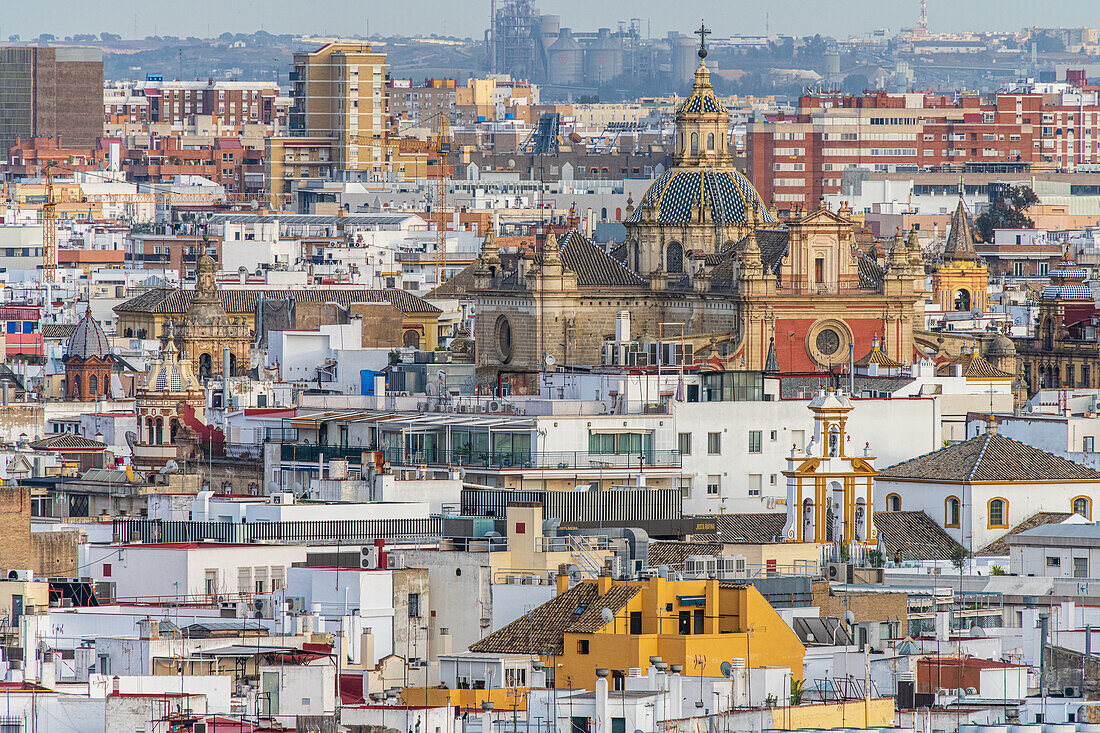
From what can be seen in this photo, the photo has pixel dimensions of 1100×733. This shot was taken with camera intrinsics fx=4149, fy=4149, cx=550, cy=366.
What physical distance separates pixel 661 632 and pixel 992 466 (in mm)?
24424

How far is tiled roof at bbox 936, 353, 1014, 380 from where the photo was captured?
94.7m

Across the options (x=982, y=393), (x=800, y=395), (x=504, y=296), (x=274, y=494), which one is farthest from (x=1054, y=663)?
(x=504, y=296)

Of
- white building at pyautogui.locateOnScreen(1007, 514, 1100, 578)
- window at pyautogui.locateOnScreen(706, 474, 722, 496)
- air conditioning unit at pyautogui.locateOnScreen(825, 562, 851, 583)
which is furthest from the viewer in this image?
window at pyautogui.locateOnScreen(706, 474, 722, 496)

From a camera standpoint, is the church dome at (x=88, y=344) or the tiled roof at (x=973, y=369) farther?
the church dome at (x=88, y=344)

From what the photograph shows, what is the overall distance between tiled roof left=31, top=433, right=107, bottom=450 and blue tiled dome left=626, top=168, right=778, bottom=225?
1067 inches

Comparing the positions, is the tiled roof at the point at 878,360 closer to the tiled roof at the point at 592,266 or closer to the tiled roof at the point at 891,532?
the tiled roof at the point at 592,266

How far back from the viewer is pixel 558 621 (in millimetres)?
47812

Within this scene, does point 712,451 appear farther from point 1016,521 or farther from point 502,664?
point 502,664

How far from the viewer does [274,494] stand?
66250 mm

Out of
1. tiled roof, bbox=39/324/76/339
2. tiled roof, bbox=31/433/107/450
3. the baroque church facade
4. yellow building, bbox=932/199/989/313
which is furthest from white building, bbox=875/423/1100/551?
yellow building, bbox=932/199/989/313

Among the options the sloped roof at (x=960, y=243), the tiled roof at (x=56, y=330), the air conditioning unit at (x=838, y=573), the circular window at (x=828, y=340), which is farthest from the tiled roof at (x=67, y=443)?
the sloped roof at (x=960, y=243)

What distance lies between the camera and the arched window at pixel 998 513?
68.6 m

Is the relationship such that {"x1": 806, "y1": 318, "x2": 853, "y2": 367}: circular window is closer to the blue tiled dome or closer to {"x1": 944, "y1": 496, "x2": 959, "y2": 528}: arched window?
the blue tiled dome

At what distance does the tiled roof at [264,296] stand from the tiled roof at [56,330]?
1840 mm
